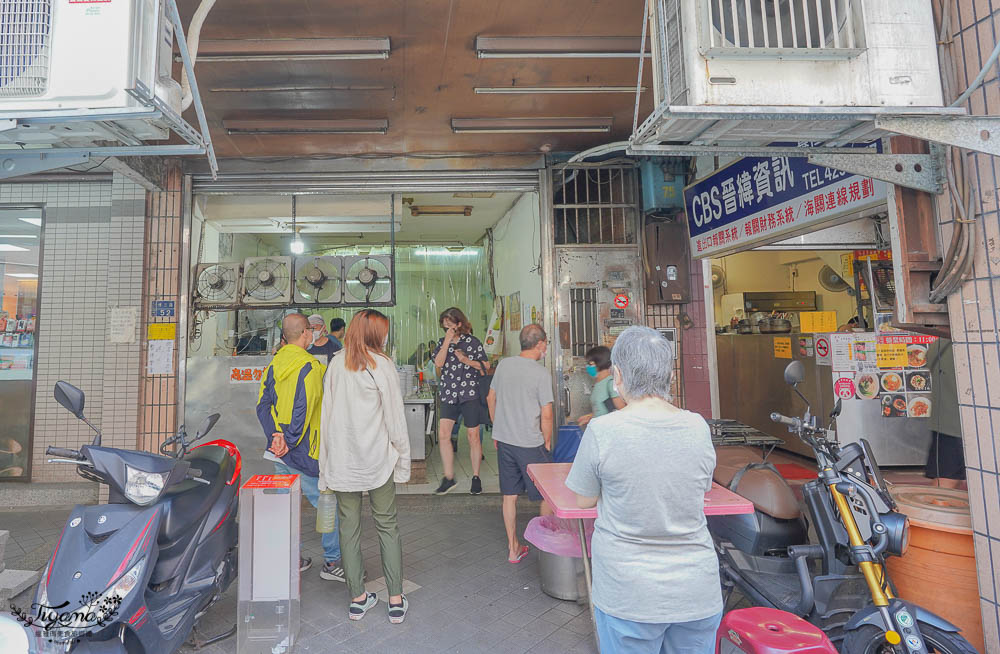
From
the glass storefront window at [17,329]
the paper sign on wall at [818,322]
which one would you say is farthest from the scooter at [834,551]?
the glass storefront window at [17,329]

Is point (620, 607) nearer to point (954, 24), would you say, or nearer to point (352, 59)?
point (954, 24)

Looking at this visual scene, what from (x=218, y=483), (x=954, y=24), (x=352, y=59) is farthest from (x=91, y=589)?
(x=954, y=24)

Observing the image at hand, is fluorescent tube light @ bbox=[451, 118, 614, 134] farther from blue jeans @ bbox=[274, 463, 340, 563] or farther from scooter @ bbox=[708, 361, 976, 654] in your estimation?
blue jeans @ bbox=[274, 463, 340, 563]

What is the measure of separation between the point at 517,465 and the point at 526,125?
9.43 ft

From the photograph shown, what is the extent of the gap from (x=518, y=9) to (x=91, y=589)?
355cm

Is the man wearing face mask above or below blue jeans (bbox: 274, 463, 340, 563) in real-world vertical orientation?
above

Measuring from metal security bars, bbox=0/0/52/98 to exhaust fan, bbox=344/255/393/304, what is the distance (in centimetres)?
341

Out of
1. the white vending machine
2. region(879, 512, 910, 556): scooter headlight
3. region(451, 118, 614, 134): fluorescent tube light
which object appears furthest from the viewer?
region(451, 118, 614, 134): fluorescent tube light

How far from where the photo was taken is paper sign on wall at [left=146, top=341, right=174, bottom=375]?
4793 millimetres

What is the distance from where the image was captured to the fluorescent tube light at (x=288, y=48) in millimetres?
3250

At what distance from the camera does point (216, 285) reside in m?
5.07

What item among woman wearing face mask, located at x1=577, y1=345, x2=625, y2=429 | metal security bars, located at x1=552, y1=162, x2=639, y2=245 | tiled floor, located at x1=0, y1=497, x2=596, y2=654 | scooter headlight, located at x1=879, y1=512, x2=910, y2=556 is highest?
metal security bars, located at x1=552, y1=162, x2=639, y2=245

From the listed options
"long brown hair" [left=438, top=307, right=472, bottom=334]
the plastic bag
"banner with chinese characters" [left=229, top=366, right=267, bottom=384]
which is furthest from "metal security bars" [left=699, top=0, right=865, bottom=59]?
"banner with chinese characters" [left=229, top=366, right=267, bottom=384]

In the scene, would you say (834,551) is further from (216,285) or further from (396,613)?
(216,285)
